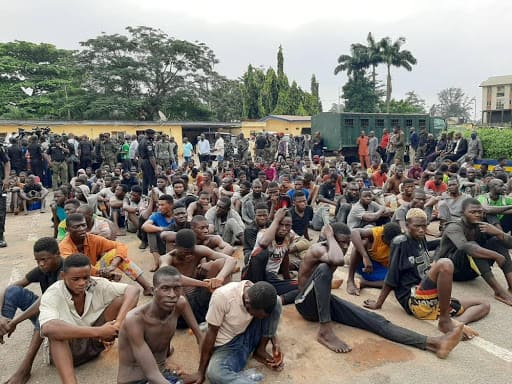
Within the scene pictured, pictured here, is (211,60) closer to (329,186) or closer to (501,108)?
(329,186)

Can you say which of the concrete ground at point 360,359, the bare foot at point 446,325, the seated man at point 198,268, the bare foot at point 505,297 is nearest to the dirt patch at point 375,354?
the concrete ground at point 360,359

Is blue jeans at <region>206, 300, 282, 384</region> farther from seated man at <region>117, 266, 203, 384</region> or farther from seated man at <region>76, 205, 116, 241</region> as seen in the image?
seated man at <region>76, 205, 116, 241</region>

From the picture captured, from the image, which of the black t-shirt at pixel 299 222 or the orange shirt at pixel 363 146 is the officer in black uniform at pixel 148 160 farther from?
the orange shirt at pixel 363 146

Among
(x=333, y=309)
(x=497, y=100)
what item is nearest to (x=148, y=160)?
(x=333, y=309)

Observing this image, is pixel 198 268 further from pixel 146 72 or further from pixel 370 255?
pixel 146 72

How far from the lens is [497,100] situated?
163ft

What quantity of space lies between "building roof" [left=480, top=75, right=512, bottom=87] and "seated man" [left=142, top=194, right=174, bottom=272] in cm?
5394

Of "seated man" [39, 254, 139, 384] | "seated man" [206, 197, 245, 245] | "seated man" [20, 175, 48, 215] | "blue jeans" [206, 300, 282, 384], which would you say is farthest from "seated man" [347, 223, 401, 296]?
"seated man" [20, 175, 48, 215]

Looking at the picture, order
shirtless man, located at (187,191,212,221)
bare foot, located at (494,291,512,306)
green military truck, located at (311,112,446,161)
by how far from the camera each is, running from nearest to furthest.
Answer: bare foot, located at (494,291,512,306) < shirtless man, located at (187,191,212,221) < green military truck, located at (311,112,446,161)

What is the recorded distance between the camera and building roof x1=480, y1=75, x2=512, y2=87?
49062mm

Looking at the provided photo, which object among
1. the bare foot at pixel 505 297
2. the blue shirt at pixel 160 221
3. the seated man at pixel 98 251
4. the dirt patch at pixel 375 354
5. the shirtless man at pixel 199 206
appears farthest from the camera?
the shirtless man at pixel 199 206

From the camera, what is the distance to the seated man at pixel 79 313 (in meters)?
2.93

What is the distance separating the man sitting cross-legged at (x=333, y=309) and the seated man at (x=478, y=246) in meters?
1.33

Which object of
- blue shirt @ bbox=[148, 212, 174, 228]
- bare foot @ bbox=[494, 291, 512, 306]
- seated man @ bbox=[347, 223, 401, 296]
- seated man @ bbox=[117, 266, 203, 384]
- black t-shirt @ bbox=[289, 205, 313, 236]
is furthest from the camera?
black t-shirt @ bbox=[289, 205, 313, 236]
